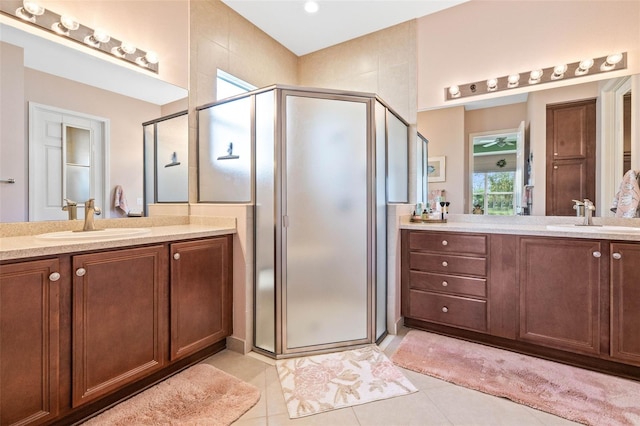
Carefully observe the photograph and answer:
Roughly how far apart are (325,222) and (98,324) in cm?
138

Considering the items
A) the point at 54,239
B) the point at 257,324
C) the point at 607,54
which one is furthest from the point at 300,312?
the point at 607,54

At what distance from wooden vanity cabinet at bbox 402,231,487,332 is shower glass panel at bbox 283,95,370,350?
0.54 meters

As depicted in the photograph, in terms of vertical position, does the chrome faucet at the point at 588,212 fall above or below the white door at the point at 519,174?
below

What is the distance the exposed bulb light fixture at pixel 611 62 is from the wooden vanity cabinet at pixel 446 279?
1588 millimetres

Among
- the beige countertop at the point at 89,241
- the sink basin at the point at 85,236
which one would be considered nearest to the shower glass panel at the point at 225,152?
the beige countertop at the point at 89,241

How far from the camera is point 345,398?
5.24ft

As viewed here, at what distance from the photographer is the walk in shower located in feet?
6.52

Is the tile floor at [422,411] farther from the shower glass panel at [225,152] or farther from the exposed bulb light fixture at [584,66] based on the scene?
the exposed bulb light fixture at [584,66]

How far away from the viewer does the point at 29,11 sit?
1.60 metres

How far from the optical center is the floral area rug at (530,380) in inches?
58.4

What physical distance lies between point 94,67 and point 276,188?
1420 mm

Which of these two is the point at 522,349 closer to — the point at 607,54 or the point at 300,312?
the point at 300,312

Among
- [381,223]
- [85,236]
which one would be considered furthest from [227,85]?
[381,223]

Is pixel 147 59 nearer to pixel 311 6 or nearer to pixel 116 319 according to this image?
pixel 311 6
